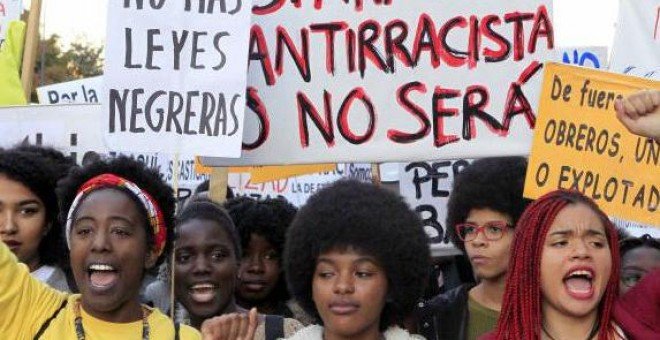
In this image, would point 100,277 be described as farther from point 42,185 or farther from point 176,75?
point 176,75

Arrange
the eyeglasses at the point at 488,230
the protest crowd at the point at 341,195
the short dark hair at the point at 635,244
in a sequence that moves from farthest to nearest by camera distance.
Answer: the short dark hair at the point at 635,244 → the eyeglasses at the point at 488,230 → the protest crowd at the point at 341,195

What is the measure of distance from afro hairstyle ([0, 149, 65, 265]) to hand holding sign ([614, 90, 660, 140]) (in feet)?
7.67

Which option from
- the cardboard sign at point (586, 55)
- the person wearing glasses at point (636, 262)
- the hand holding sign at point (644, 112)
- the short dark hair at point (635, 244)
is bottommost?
the person wearing glasses at point (636, 262)

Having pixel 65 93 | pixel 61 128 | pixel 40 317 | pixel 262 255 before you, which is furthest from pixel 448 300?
pixel 65 93

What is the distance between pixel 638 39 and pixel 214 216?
9.32ft

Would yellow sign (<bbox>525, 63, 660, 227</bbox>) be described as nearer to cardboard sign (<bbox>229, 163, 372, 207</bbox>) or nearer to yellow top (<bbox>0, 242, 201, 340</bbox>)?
yellow top (<bbox>0, 242, 201, 340</bbox>)

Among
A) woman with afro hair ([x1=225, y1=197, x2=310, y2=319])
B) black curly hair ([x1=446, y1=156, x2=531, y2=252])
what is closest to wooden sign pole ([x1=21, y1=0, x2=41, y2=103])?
woman with afro hair ([x1=225, y1=197, x2=310, y2=319])

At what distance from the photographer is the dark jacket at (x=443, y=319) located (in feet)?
15.2

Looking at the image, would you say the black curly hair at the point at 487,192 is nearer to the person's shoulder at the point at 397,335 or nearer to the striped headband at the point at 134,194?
the person's shoulder at the point at 397,335

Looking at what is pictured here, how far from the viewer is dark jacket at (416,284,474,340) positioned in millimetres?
4641

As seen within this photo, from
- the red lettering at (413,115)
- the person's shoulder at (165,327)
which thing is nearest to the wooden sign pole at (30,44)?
the red lettering at (413,115)

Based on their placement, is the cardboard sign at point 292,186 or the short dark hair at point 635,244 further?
the cardboard sign at point 292,186

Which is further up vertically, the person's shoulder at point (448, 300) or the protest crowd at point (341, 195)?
the protest crowd at point (341, 195)

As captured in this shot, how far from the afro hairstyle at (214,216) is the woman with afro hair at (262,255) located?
1.17 feet
